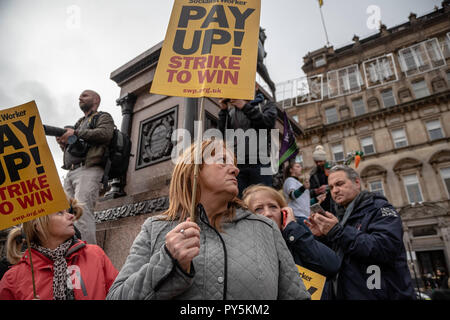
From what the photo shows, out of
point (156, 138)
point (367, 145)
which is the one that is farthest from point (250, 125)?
point (367, 145)

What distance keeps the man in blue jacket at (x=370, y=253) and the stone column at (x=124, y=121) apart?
298 cm

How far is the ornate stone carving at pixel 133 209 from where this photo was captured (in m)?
3.29

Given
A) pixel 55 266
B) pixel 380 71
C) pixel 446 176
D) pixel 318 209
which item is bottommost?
pixel 55 266

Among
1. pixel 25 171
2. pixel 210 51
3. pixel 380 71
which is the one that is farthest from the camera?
pixel 380 71

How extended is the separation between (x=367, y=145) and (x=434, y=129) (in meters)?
5.05

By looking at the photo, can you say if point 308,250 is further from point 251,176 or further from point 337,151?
point 337,151

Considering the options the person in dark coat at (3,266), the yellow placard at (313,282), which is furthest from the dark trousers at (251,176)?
the person in dark coat at (3,266)

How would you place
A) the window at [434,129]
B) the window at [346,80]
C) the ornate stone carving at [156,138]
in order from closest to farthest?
1. the ornate stone carving at [156,138]
2. the window at [346,80]
3. the window at [434,129]

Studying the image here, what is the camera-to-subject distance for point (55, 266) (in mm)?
1909

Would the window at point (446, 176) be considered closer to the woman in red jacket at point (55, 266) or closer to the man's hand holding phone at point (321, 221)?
the man's hand holding phone at point (321, 221)
